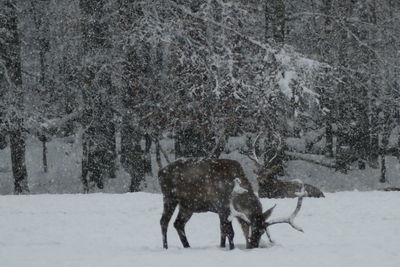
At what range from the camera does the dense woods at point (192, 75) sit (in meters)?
17.1

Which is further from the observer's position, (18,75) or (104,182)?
(104,182)

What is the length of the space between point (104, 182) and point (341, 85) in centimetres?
966

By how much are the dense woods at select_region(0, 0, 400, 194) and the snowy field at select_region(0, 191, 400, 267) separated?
2.17 metres

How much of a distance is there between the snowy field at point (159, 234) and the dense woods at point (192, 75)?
2171 millimetres

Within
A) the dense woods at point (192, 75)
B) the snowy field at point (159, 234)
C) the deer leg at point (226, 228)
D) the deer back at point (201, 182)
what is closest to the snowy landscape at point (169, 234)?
Result: the snowy field at point (159, 234)

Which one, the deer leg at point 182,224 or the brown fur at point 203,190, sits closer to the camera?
the brown fur at point 203,190

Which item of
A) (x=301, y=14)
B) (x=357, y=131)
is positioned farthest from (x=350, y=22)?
(x=357, y=131)

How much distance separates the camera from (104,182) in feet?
79.9

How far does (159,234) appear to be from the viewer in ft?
37.9

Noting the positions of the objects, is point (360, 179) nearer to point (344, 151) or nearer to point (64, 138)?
point (344, 151)

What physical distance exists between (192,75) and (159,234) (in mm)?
6711

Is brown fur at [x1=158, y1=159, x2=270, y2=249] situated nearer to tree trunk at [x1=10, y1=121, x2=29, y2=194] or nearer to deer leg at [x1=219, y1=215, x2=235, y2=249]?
deer leg at [x1=219, y1=215, x2=235, y2=249]

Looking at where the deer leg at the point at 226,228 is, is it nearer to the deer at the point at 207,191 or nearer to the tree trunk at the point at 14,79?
the deer at the point at 207,191

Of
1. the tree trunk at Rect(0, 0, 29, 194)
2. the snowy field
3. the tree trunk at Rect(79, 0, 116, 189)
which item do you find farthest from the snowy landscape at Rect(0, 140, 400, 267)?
the tree trunk at Rect(79, 0, 116, 189)
